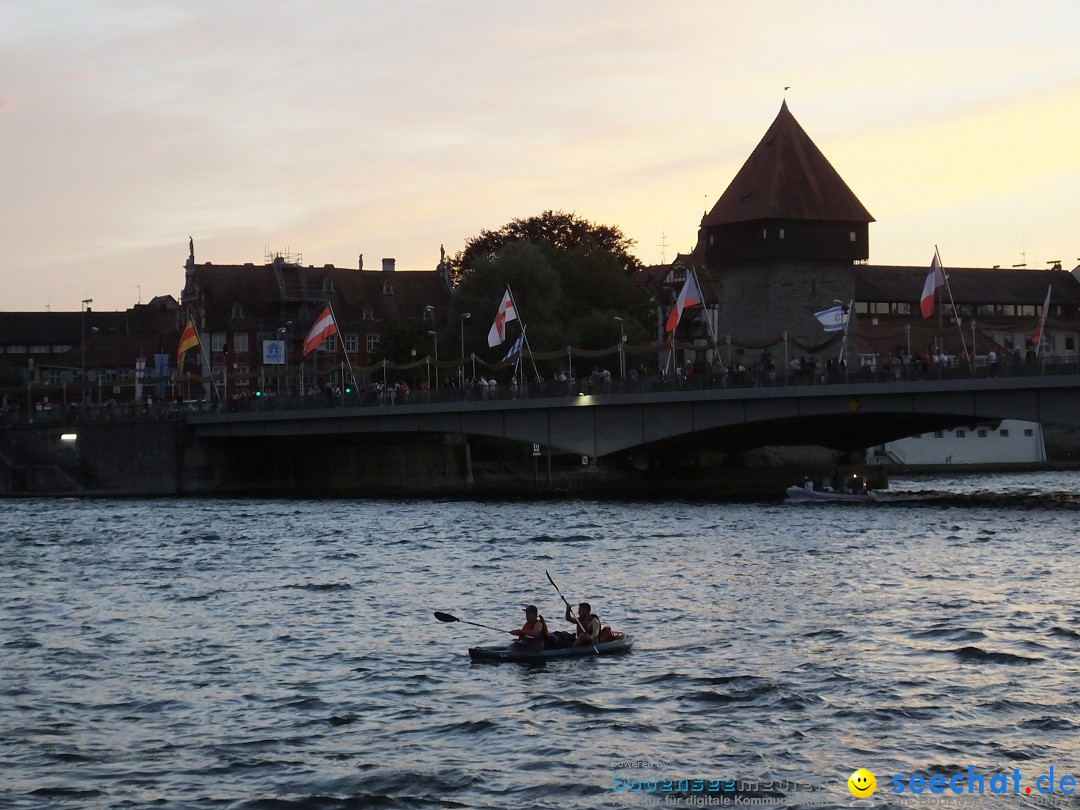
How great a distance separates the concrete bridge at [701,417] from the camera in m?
63.0

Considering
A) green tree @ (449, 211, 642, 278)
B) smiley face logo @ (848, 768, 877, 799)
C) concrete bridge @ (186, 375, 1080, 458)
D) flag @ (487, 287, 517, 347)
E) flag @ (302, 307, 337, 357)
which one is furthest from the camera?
green tree @ (449, 211, 642, 278)

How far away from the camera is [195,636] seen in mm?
35062

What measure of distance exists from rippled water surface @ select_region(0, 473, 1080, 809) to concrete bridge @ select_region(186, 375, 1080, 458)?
7528 mm

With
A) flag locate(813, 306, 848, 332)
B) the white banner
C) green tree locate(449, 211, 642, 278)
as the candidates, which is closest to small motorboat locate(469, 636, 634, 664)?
flag locate(813, 306, 848, 332)

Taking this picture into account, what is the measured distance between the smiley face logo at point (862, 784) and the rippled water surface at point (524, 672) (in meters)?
0.21

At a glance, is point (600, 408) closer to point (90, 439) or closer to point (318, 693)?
point (90, 439)

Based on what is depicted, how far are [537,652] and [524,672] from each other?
70cm

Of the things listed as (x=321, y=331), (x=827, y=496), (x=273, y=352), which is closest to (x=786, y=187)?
(x=273, y=352)

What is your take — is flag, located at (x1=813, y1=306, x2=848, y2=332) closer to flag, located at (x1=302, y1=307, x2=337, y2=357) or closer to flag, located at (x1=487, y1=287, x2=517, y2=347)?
flag, located at (x1=487, y1=287, x2=517, y2=347)

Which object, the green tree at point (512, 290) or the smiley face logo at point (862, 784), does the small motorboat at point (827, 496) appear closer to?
the green tree at point (512, 290)

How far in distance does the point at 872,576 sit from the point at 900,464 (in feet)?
235

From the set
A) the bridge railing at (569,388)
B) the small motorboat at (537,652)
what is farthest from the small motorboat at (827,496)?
the small motorboat at (537,652)

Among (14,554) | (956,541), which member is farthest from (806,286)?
(14,554)

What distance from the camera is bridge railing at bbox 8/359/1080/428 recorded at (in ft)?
208
